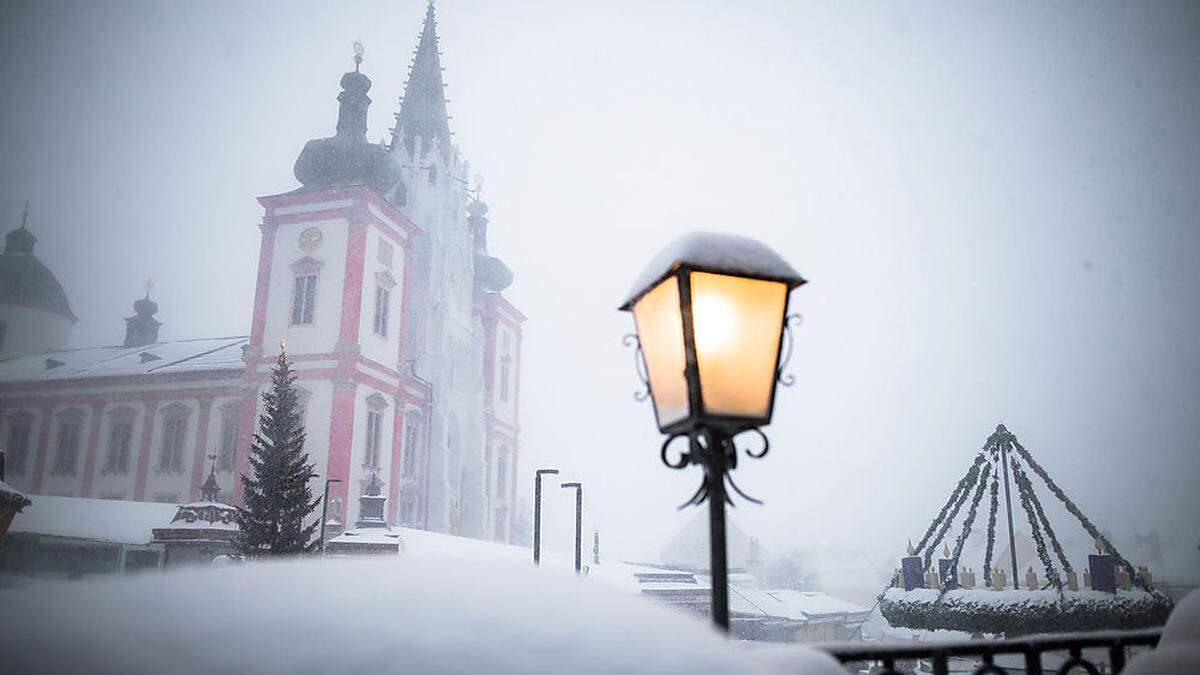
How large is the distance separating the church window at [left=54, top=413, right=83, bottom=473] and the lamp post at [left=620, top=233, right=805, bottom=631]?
44.7 metres

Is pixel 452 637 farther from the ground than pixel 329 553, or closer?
farther from the ground

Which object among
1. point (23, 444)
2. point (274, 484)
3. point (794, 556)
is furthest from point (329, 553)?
point (794, 556)

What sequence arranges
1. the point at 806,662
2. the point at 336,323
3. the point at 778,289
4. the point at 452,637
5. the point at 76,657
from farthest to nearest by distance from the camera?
the point at 336,323
the point at 778,289
the point at 806,662
the point at 452,637
the point at 76,657

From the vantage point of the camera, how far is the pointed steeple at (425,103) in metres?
45.6

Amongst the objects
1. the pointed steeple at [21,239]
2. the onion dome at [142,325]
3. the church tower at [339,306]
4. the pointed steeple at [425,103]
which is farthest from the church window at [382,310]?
the pointed steeple at [21,239]

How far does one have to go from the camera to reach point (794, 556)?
69188mm

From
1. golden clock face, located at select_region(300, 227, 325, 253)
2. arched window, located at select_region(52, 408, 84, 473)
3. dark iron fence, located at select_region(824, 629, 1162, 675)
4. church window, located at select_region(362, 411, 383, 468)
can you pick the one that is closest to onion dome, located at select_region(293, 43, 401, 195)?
golden clock face, located at select_region(300, 227, 325, 253)

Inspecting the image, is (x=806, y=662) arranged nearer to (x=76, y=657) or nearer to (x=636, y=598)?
(x=636, y=598)

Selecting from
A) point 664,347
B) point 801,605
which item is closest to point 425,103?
point 801,605

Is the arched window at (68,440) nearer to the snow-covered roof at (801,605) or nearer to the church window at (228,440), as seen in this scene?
the church window at (228,440)

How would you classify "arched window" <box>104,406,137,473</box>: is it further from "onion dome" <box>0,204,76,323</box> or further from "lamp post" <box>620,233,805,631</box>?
"lamp post" <box>620,233,805,631</box>

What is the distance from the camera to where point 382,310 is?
36.0 metres

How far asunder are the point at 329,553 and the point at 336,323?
12.8m

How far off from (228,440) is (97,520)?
661 centimetres
